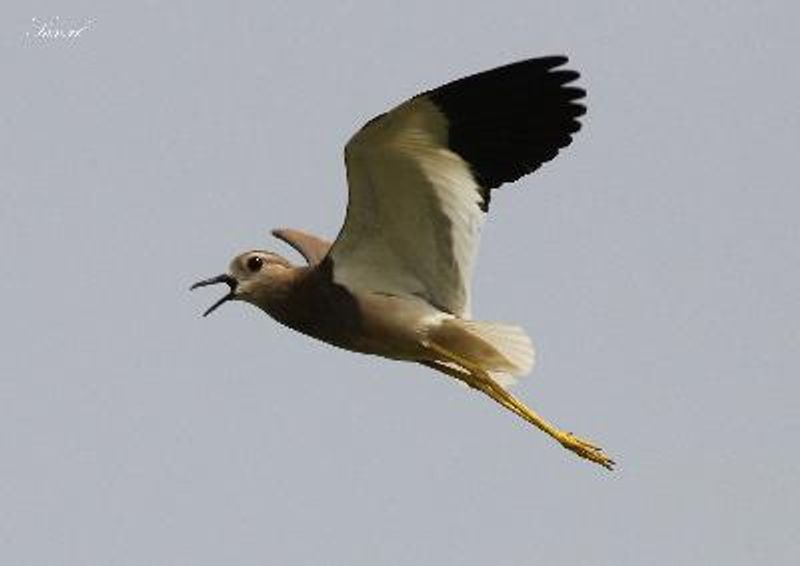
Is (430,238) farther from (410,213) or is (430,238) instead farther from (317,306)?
(317,306)

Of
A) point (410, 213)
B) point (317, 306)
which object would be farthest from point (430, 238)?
point (317, 306)

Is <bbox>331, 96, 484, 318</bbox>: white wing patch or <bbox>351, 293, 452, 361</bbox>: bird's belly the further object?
<bbox>351, 293, 452, 361</bbox>: bird's belly

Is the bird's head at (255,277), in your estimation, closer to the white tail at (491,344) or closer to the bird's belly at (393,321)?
the bird's belly at (393,321)

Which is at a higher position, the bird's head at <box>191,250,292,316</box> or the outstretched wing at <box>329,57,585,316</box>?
the outstretched wing at <box>329,57,585,316</box>

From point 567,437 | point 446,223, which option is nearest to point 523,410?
point 567,437

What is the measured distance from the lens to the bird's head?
56.9 ft

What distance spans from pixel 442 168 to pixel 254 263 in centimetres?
158

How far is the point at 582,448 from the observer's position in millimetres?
18000

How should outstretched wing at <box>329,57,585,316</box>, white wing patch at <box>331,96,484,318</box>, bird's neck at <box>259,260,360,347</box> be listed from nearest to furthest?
outstretched wing at <box>329,57,585,316</box>, white wing patch at <box>331,96,484,318</box>, bird's neck at <box>259,260,360,347</box>

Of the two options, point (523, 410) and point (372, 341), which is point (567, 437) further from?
point (372, 341)

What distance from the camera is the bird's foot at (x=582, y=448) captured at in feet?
58.7

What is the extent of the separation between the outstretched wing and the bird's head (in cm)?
42

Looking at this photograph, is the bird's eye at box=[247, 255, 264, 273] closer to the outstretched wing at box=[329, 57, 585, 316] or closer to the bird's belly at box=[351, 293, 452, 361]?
the outstretched wing at box=[329, 57, 585, 316]

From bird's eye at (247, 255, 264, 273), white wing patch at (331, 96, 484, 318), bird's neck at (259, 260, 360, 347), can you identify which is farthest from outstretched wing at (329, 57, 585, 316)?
bird's eye at (247, 255, 264, 273)
